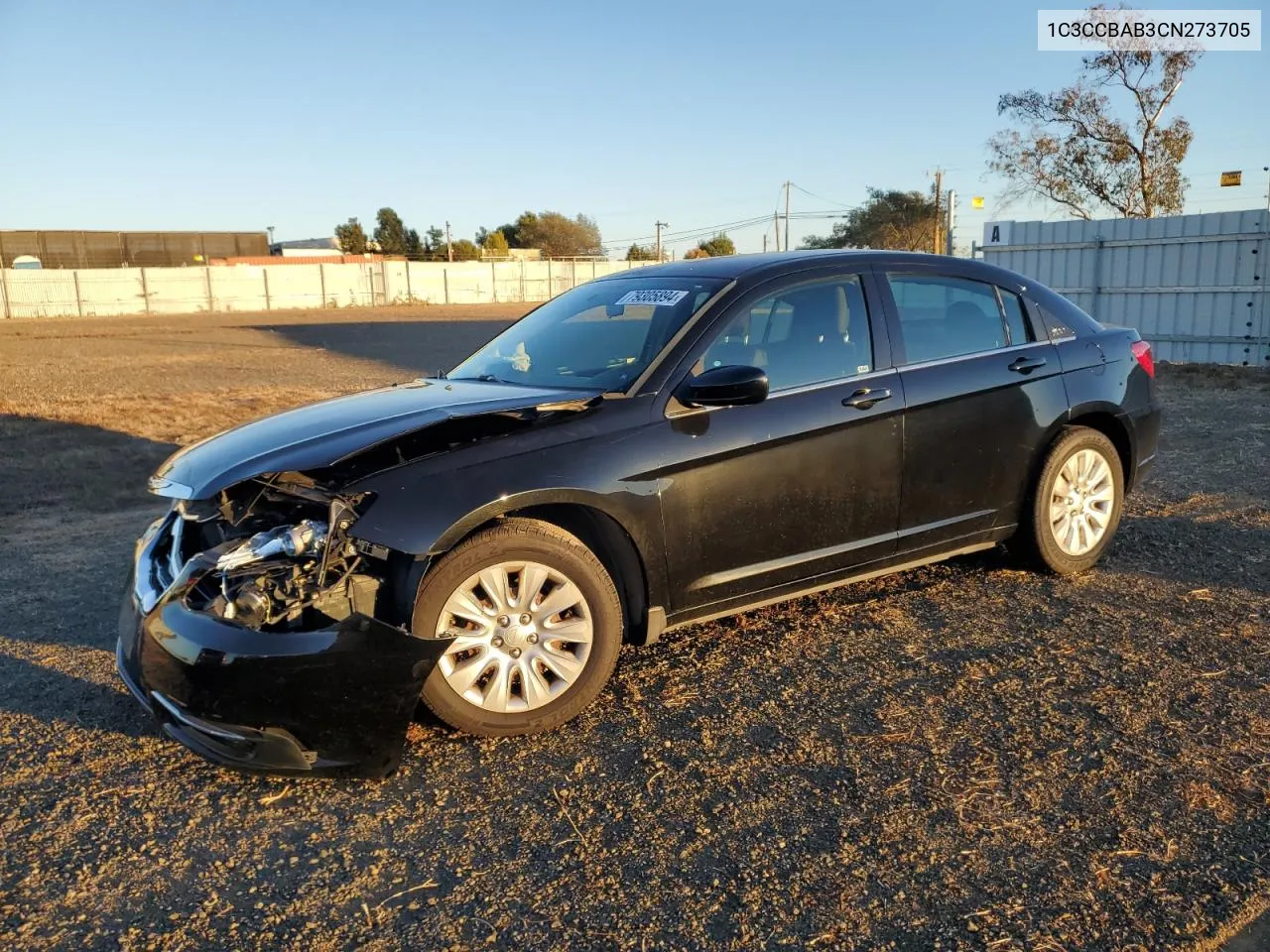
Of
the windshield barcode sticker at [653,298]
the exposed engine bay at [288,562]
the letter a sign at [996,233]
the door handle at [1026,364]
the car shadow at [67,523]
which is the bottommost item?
the car shadow at [67,523]

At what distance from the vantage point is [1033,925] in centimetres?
246

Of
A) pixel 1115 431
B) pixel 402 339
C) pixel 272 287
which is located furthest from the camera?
pixel 272 287

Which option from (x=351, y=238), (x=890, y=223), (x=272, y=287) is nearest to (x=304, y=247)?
(x=351, y=238)

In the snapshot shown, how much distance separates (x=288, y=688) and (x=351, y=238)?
9546 cm

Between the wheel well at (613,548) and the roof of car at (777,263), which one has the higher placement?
the roof of car at (777,263)

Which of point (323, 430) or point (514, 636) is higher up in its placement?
point (323, 430)

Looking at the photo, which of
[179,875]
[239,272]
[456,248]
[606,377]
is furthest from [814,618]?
[456,248]

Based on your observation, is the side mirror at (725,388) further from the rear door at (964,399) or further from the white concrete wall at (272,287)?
the white concrete wall at (272,287)

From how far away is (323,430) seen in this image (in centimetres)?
370

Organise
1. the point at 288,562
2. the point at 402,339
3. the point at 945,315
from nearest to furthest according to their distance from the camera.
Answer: the point at 288,562 → the point at 945,315 → the point at 402,339

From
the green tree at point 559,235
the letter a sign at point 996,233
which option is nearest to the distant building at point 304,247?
the green tree at point 559,235

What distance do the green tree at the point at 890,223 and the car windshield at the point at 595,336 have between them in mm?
→ 36680

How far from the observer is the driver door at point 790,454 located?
391cm

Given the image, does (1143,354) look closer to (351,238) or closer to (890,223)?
(890,223)
